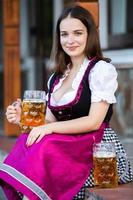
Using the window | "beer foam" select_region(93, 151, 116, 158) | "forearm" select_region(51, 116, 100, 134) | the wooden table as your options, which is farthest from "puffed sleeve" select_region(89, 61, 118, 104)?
the window

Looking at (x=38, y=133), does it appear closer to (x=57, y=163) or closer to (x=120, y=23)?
(x=57, y=163)

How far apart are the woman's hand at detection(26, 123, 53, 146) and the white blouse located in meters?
0.21

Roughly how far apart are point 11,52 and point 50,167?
368 cm

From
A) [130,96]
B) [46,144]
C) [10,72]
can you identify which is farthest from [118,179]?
[10,72]

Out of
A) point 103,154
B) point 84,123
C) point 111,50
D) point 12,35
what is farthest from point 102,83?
point 12,35

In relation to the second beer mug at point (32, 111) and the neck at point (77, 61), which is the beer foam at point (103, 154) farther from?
the neck at point (77, 61)

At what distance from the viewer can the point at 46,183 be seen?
Result: 3.06 m

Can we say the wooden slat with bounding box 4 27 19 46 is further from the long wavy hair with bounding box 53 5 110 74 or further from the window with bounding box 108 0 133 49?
the long wavy hair with bounding box 53 5 110 74

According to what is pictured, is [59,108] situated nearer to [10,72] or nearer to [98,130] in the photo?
[98,130]

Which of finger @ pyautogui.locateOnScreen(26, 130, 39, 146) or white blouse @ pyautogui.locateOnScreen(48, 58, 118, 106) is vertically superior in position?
white blouse @ pyautogui.locateOnScreen(48, 58, 118, 106)

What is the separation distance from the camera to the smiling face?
3254mm

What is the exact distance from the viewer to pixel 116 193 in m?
3.18

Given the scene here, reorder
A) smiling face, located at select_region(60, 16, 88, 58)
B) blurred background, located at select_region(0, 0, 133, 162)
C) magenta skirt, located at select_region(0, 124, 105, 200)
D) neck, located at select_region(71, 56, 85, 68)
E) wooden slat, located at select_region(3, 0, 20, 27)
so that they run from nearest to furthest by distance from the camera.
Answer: magenta skirt, located at select_region(0, 124, 105, 200), smiling face, located at select_region(60, 16, 88, 58), neck, located at select_region(71, 56, 85, 68), blurred background, located at select_region(0, 0, 133, 162), wooden slat, located at select_region(3, 0, 20, 27)

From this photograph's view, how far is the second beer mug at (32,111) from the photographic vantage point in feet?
10.8
